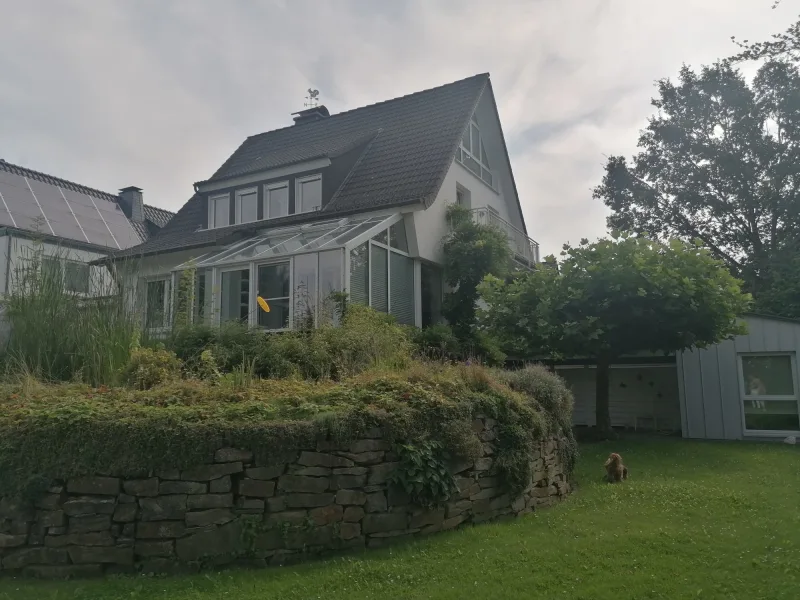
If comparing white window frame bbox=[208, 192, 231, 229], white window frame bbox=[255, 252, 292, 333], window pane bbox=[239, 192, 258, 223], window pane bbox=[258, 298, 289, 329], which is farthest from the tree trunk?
white window frame bbox=[208, 192, 231, 229]

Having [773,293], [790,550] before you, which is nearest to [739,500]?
[790,550]

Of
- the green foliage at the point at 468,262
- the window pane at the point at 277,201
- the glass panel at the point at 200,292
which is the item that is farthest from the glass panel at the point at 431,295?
the glass panel at the point at 200,292

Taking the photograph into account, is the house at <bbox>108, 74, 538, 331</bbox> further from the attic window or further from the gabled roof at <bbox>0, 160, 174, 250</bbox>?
the gabled roof at <bbox>0, 160, 174, 250</bbox>

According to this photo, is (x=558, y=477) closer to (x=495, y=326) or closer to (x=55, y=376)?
(x=495, y=326)

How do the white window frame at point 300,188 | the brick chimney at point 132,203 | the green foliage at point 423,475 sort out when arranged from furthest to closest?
1. the brick chimney at point 132,203
2. the white window frame at point 300,188
3. the green foliage at point 423,475

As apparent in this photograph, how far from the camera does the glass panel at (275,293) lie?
13.9 metres

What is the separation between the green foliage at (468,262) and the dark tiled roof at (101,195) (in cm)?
1444

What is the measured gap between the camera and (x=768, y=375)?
44.0 feet

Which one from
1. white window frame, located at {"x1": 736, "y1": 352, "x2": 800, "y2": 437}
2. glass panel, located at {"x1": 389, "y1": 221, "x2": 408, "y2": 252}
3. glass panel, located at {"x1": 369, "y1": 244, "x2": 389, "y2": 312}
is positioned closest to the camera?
white window frame, located at {"x1": 736, "y1": 352, "x2": 800, "y2": 437}

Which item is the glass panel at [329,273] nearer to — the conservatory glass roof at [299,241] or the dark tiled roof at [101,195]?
the conservatory glass roof at [299,241]

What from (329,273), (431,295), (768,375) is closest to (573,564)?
(329,273)

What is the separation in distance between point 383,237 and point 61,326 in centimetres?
787

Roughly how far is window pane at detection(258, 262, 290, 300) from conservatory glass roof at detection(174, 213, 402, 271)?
0.31m

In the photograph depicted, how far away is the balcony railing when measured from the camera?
18.4 metres
